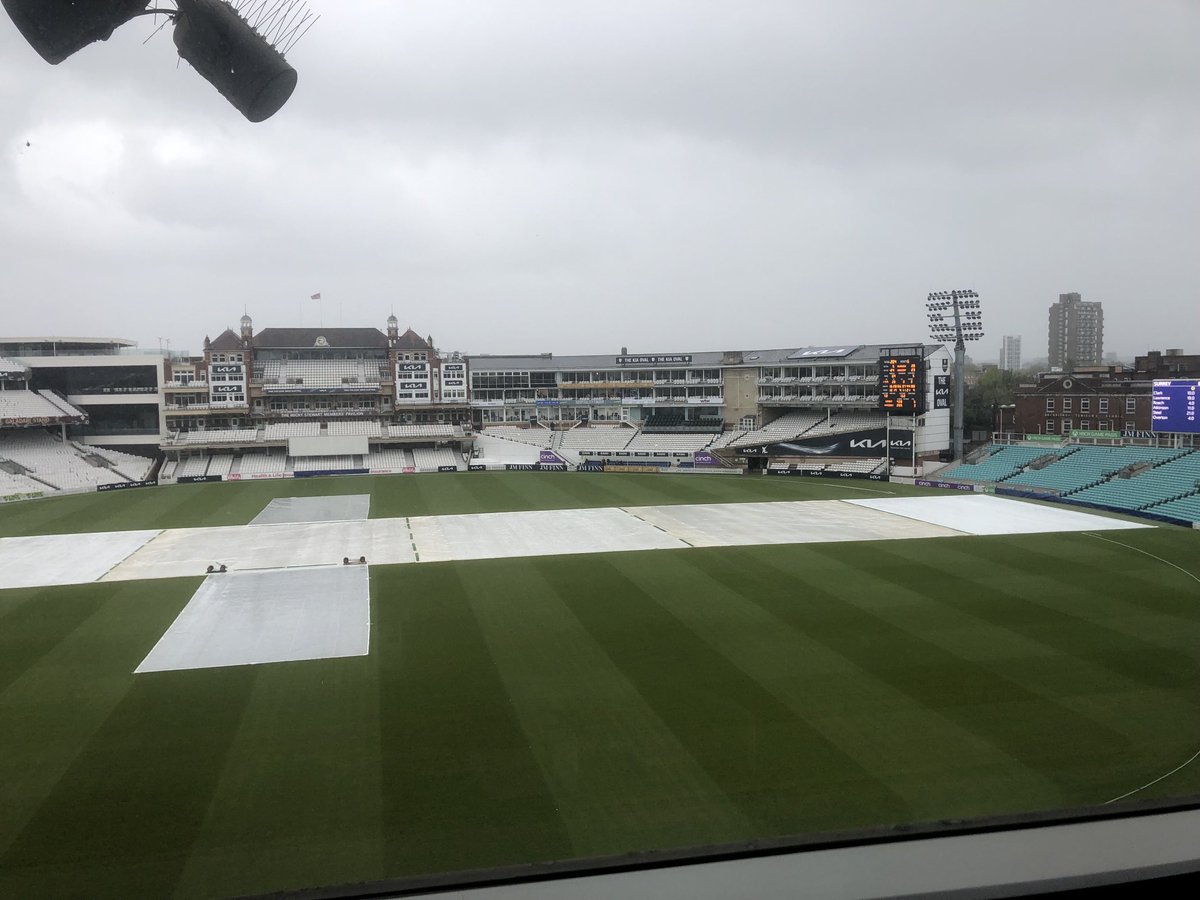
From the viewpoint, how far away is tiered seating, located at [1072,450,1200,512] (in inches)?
1199

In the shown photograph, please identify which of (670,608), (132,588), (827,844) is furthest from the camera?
(132,588)

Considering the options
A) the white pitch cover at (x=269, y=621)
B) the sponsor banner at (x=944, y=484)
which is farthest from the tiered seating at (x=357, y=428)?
the white pitch cover at (x=269, y=621)

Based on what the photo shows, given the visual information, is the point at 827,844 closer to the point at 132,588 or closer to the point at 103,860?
the point at 103,860

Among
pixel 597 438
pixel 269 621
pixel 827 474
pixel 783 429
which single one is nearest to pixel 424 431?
pixel 597 438

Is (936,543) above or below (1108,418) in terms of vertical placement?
below

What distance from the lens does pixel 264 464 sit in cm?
4950

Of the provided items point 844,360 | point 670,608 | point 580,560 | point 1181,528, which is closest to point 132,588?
point 580,560

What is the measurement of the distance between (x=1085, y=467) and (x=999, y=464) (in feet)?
14.3

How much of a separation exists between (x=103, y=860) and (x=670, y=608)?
1122 centimetres

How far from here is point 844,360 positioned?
162ft

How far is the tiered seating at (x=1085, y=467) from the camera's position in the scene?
34.6 metres

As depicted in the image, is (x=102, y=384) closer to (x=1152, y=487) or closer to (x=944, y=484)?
(x=944, y=484)

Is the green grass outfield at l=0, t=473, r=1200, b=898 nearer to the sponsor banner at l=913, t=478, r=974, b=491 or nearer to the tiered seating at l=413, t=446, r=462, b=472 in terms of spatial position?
the sponsor banner at l=913, t=478, r=974, b=491

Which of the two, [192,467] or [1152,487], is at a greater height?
[192,467]
